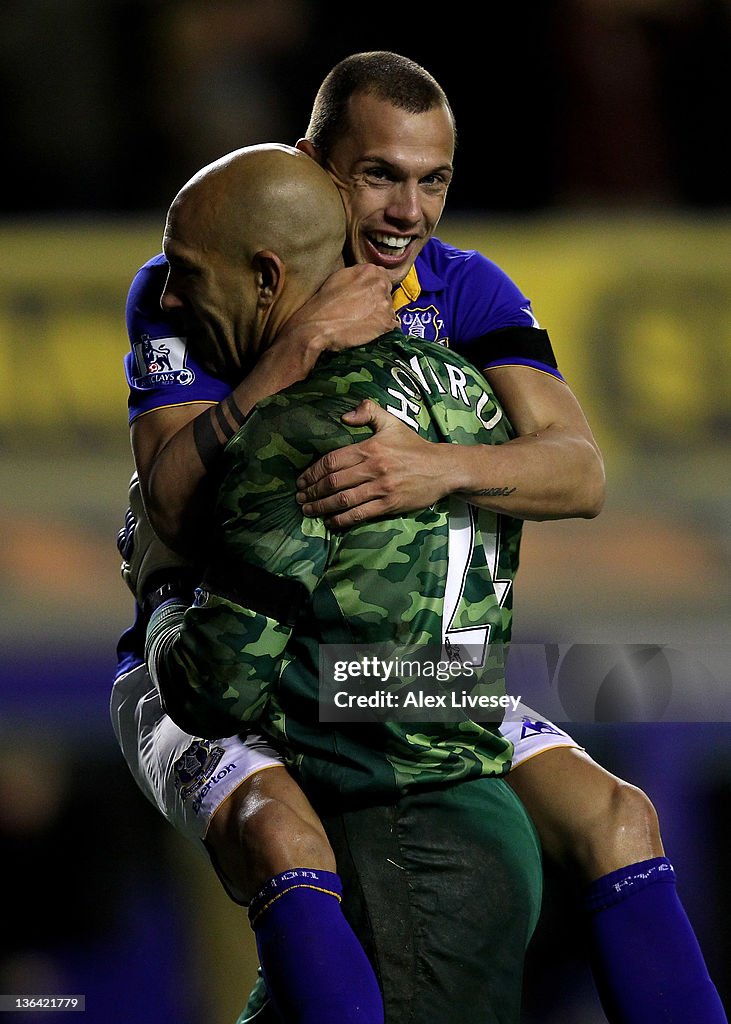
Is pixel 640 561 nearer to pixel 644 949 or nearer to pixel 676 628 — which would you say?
pixel 676 628

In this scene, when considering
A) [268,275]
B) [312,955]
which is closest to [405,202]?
[268,275]

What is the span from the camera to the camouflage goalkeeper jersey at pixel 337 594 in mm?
1260

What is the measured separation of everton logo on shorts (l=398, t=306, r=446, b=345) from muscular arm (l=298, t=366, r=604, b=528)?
0.14 metres

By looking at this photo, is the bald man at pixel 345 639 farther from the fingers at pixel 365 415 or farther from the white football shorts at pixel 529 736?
the white football shorts at pixel 529 736

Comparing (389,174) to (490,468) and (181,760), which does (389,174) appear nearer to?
(490,468)

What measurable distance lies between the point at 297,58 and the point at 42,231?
0.94 metres

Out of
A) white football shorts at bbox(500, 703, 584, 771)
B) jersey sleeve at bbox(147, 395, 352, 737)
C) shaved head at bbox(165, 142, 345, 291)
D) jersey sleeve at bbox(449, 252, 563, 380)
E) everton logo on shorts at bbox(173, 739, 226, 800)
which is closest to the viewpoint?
jersey sleeve at bbox(147, 395, 352, 737)

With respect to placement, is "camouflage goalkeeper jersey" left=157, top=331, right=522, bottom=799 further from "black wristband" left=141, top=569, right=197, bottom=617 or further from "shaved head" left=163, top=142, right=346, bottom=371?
"black wristband" left=141, top=569, right=197, bottom=617

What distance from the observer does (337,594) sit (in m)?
1.30

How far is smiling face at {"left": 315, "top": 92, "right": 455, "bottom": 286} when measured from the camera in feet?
5.37

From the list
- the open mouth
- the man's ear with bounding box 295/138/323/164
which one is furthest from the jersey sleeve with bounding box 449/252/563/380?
the man's ear with bounding box 295/138/323/164

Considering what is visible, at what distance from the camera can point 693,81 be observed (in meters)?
4.27

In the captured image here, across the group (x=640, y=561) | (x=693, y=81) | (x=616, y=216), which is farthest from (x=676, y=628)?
(x=693, y=81)

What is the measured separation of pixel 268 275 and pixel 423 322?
434 millimetres
